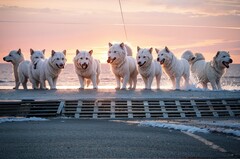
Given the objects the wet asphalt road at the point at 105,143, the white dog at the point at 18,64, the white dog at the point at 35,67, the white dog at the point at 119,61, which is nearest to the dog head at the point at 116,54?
the white dog at the point at 119,61

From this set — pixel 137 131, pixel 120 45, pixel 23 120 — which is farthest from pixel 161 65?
pixel 137 131

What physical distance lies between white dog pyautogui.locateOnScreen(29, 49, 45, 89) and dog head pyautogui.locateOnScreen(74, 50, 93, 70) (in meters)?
1.77

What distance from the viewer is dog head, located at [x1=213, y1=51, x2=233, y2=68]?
22.8 meters

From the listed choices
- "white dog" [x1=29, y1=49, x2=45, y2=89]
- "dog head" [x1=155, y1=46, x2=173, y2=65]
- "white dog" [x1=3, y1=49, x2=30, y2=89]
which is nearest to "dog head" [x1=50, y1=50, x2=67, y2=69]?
"white dog" [x1=29, y1=49, x2=45, y2=89]

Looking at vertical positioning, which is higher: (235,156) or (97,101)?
(97,101)

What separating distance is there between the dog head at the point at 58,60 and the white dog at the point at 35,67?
0.78 meters

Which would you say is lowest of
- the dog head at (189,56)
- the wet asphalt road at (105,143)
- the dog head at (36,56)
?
the wet asphalt road at (105,143)

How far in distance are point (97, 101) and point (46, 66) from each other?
622cm

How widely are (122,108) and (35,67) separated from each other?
758 centimetres

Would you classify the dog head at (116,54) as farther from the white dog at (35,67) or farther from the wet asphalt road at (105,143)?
the wet asphalt road at (105,143)

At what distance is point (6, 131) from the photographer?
381 inches

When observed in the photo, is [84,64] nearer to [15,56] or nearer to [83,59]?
[83,59]

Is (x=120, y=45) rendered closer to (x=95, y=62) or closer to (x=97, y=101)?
(x=95, y=62)

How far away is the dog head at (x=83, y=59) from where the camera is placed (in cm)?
2078
